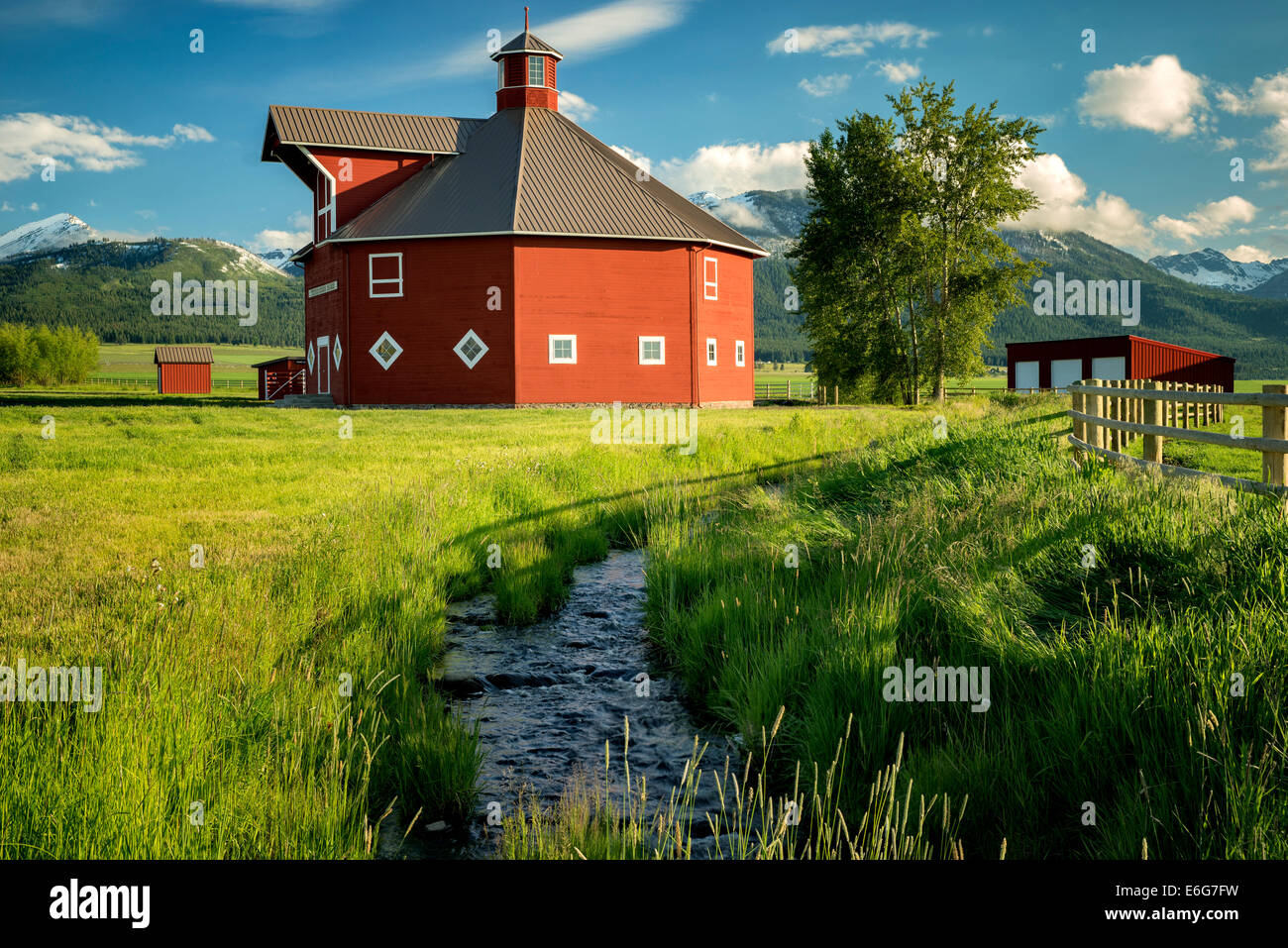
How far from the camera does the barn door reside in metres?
34.7

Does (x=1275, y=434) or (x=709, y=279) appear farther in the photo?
(x=709, y=279)

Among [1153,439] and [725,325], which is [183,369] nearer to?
[725,325]

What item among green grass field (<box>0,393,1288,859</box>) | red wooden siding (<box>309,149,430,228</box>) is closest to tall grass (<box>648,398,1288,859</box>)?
green grass field (<box>0,393,1288,859</box>)

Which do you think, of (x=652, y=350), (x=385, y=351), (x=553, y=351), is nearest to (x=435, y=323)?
(x=385, y=351)

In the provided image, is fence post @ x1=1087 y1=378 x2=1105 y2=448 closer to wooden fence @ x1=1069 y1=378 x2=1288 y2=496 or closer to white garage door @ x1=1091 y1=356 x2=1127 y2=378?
wooden fence @ x1=1069 y1=378 x2=1288 y2=496

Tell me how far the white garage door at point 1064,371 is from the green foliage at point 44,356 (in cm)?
8201

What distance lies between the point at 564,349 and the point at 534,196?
6.03m

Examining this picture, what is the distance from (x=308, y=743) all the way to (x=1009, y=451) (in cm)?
929

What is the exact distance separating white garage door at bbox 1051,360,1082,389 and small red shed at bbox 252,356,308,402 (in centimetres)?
3978

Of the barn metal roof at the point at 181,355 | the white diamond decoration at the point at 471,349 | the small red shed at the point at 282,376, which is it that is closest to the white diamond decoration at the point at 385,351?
the white diamond decoration at the point at 471,349

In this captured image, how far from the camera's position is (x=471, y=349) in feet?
102

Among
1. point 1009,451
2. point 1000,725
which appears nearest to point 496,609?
point 1000,725

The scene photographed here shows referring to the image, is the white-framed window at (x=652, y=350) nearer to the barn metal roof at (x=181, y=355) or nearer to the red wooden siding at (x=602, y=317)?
the red wooden siding at (x=602, y=317)

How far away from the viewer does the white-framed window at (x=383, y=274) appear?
31453 mm
